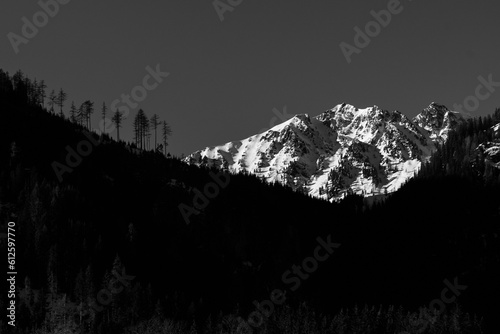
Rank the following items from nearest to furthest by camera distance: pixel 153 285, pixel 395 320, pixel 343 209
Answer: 1. pixel 153 285
2. pixel 395 320
3. pixel 343 209

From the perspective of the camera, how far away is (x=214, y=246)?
487ft

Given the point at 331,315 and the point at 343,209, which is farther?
the point at 343,209

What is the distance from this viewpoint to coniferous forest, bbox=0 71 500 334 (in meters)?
111

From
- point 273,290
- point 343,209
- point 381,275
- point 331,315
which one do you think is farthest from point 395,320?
point 343,209

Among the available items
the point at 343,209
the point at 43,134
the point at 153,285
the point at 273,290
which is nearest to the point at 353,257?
the point at 343,209

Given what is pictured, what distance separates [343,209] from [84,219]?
9318cm

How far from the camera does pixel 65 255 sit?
11444 centimetres

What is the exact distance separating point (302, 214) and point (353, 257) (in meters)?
19.0

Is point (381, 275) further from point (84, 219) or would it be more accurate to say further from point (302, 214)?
point (84, 219)

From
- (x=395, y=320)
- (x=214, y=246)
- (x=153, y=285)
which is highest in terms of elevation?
(x=214, y=246)

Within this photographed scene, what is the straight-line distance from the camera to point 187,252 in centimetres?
14175

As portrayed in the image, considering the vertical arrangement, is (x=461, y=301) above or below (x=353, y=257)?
below

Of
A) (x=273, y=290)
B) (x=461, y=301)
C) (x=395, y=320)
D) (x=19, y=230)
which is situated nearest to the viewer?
(x=19, y=230)

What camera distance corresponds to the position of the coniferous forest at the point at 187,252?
111m
